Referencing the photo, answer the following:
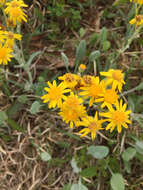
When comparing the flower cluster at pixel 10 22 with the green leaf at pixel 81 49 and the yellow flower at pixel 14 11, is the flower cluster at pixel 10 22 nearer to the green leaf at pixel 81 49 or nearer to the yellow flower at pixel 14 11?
the yellow flower at pixel 14 11

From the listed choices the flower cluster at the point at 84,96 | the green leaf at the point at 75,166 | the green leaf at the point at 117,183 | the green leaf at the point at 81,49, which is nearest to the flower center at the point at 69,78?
the flower cluster at the point at 84,96

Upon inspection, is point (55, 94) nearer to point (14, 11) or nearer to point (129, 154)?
point (14, 11)

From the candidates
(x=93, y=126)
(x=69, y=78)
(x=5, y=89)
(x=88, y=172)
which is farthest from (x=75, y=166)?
(x=5, y=89)

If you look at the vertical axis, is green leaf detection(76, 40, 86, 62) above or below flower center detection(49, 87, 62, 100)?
above

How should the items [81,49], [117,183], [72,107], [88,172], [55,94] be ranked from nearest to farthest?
[72,107], [55,94], [117,183], [88,172], [81,49]

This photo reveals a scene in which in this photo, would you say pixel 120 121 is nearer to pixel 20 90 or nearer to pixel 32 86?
pixel 32 86

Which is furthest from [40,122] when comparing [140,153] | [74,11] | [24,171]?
[74,11]

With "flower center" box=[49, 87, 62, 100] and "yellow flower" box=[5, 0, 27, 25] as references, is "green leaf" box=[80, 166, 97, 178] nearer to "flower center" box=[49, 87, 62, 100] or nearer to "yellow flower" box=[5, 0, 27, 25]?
"flower center" box=[49, 87, 62, 100]

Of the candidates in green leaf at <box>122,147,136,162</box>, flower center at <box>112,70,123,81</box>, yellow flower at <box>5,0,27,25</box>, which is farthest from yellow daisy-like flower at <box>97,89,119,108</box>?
yellow flower at <box>5,0,27,25</box>

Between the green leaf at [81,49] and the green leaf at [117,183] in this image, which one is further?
the green leaf at [81,49]

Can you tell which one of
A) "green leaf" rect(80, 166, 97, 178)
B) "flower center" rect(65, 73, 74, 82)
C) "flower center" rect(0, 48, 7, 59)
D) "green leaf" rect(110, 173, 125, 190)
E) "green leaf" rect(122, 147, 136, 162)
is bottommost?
"green leaf" rect(110, 173, 125, 190)

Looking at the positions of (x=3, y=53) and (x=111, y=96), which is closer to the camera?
(x=111, y=96)
